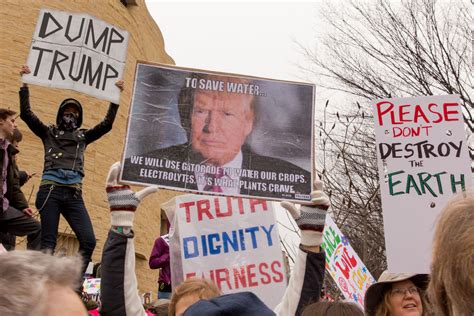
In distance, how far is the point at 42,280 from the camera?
5.12 ft

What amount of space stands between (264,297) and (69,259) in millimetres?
3303

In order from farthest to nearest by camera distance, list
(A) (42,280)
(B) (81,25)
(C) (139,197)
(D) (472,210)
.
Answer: (B) (81,25), (C) (139,197), (A) (42,280), (D) (472,210)

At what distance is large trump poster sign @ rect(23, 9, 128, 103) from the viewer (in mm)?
5125

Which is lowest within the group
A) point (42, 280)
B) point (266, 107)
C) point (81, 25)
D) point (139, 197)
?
point (42, 280)

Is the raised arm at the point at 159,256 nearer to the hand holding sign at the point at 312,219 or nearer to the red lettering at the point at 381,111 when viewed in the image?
the red lettering at the point at 381,111

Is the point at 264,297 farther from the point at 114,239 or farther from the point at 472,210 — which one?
the point at 472,210

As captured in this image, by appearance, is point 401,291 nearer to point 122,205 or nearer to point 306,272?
point 306,272

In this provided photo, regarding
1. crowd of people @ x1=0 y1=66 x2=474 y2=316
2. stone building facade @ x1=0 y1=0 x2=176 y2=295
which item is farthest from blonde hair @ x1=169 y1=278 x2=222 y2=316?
stone building facade @ x1=0 y1=0 x2=176 y2=295

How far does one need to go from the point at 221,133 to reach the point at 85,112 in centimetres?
1698

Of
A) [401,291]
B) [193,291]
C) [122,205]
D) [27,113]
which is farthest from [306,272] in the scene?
[27,113]

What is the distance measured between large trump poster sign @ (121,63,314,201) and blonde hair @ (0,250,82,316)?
244 cm

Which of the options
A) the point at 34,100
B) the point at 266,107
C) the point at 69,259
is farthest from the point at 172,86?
the point at 34,100

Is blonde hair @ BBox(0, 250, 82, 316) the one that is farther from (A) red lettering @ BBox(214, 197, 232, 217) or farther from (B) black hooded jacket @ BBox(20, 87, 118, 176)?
(B) black hooded jacket @ BBox(20, 87, 118, 176)

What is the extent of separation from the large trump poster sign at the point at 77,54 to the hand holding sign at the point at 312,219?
8.08 ft
